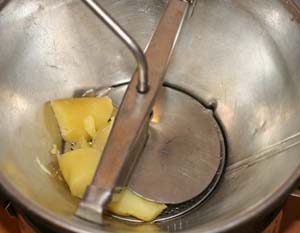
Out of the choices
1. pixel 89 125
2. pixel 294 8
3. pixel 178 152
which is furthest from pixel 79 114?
pixel 294 8

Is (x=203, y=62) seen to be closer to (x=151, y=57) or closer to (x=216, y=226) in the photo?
(x=151, y=57)

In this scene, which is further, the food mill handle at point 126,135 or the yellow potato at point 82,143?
the yellow potato at point 82,143

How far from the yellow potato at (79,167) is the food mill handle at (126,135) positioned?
48mm

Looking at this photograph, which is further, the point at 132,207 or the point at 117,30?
the point at 132,207

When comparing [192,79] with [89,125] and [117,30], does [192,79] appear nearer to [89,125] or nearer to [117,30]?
[89,125]

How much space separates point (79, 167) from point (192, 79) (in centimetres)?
25

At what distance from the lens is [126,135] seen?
667 mm

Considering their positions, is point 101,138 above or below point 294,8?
below

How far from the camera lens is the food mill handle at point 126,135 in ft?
2.05

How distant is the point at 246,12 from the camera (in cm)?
82

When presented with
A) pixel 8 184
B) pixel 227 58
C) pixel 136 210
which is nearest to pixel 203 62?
pixel 227 58

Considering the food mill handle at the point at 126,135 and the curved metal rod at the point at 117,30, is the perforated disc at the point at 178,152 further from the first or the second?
the curved metal rod at the point at 117,30

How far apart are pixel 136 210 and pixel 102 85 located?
0.72 ft

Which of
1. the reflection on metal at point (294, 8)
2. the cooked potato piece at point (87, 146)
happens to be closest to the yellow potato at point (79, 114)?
the cooked potato piece at point (87, 146)
